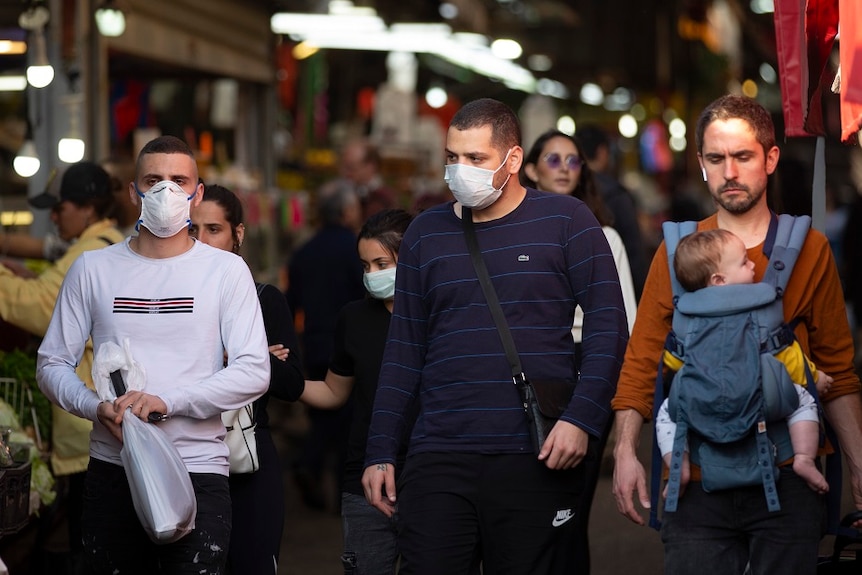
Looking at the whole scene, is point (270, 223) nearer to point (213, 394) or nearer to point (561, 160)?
point (561, 160)

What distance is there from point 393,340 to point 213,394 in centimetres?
69

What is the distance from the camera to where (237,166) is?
1459 centimetres

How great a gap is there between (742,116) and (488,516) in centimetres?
153

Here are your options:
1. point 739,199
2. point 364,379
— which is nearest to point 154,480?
point 364,379

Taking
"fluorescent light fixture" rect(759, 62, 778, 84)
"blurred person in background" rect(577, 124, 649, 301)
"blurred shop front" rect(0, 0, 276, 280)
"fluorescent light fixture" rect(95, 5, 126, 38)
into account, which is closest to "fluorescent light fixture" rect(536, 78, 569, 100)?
"fluorescent light fixture" rect(759, 62, 778, 84)

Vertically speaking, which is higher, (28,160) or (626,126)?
(626,126)

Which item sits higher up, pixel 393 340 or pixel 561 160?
pixel 561 160

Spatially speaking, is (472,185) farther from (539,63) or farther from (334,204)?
(539,63)

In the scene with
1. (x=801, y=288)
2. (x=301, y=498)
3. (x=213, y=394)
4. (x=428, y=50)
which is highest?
(x=428, y=50)

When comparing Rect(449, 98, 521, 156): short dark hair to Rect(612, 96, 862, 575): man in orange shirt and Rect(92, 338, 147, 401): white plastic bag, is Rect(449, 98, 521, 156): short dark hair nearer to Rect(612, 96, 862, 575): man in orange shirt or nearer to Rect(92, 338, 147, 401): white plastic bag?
Rect(612, 96, 862, 575): man in orange shirt

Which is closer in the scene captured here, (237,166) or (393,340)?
(393,340)

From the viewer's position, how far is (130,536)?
4.94 m

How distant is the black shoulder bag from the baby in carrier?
39 cm


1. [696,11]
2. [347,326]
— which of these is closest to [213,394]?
[347,326]
